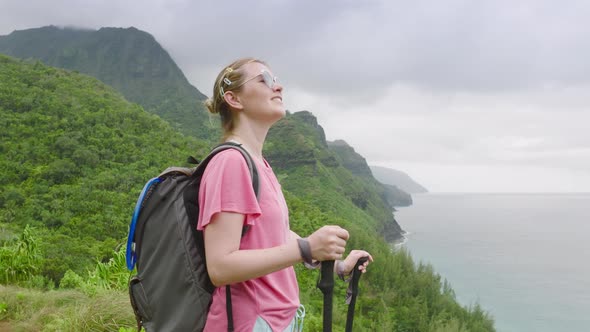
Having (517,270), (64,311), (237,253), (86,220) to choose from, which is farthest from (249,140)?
(517,270)

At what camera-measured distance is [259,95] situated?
144cm

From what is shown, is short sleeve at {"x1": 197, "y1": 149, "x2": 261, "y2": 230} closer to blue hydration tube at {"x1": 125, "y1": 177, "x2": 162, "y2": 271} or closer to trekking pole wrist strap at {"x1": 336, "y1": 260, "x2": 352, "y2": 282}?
blue hydration tube at {"x1": 125, "y1": 177, "x2": 162, "y2": 271}

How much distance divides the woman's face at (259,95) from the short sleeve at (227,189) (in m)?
0.27

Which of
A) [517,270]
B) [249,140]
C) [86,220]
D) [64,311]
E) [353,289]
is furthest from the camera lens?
[517,270]

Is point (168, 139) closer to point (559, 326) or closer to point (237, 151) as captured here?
point (237, 151)

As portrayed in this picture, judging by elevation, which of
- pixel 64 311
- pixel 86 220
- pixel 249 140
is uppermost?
pixel 249 140

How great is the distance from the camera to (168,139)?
32.9m

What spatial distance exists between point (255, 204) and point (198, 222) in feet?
0.54

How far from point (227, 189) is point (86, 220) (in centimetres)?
2021

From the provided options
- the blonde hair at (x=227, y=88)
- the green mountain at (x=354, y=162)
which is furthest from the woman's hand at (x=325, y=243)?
the green mountain at (x=354, y=162)

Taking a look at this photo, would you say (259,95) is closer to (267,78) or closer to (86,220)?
(267,78)

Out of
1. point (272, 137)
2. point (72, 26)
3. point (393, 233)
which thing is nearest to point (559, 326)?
point (393, 233)

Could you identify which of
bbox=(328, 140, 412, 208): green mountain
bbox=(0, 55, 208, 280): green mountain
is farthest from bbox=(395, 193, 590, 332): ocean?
bbox=(328, 140, 412, 208): green mountain

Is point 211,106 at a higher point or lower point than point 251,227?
higher
